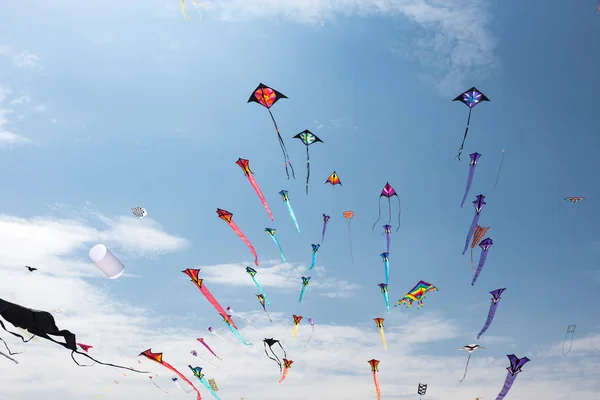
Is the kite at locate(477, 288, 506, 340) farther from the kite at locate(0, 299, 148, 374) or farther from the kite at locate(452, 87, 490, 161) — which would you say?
the kite at locate(0, 299, 148, 374)

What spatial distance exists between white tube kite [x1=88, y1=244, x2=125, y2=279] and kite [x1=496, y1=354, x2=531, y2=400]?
3705 centimetres

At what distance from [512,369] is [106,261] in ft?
126

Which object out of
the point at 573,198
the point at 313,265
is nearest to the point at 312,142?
the point at 313,265

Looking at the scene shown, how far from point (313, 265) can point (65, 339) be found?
38798 mm

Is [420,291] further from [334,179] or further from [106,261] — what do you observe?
[106,261]

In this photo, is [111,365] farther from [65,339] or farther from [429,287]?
[429,287]

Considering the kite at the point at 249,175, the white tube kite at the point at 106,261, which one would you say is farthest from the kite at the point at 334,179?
the white tube kite at the point at 106,261

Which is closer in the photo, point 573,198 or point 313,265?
point 573,198

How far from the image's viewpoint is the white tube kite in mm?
14438

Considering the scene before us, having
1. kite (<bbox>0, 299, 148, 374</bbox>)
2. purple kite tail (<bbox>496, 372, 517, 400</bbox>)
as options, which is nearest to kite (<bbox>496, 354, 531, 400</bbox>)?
purple kite tail (<bbox>496, 372, 517, 400</bbox>)

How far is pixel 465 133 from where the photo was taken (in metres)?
29.4

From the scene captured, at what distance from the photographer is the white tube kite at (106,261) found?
14.4 m

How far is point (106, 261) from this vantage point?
14594mm

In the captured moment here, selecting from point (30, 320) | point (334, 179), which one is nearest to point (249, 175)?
point (334, 179)
